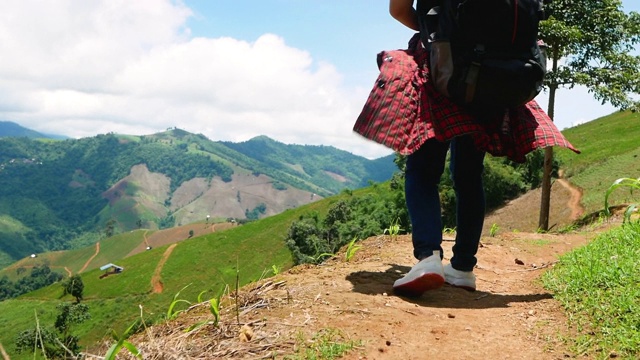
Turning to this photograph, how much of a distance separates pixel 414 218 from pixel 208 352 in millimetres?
1657

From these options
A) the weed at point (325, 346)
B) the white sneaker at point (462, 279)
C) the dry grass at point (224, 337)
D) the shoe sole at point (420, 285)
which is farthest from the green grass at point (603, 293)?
the dry grass at point (224, 337)

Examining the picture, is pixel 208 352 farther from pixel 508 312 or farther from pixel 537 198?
pixel 537 198

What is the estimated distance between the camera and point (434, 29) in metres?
3.25

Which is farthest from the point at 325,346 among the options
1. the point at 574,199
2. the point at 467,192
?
the point at 574,199

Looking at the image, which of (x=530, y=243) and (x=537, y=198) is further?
(x=537, y=198)

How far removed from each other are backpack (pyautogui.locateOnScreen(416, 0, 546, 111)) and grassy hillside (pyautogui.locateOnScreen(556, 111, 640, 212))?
1774 centimetres

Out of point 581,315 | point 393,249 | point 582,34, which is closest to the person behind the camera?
point 581,315

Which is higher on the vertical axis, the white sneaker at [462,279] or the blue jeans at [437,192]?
the blue jeans at [437,192]

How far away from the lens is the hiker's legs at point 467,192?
138 inches

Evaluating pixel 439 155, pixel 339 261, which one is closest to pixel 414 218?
pixel 439 155

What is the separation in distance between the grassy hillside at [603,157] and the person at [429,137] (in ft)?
57.0

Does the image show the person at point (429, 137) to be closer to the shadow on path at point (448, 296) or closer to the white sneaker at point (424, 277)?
the white sneaker at point (424, 277)

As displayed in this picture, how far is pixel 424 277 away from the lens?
324cm

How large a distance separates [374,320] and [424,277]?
0.59 metres
